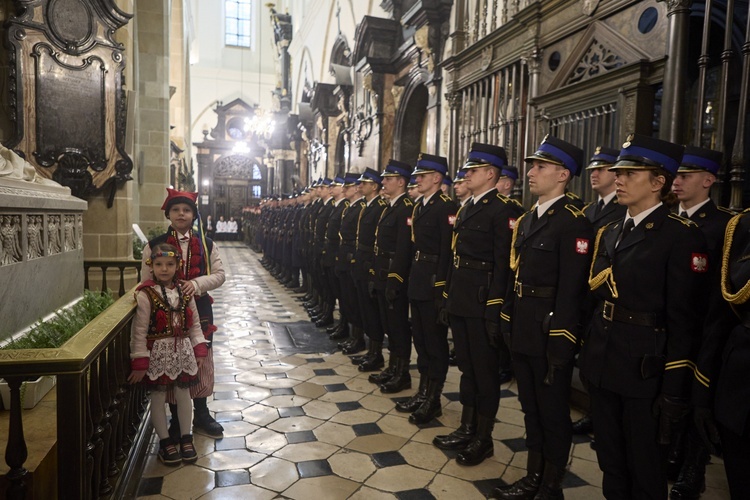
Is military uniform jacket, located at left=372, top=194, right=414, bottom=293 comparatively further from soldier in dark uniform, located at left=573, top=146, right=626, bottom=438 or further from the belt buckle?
the belt buckle

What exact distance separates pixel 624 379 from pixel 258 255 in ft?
51.2

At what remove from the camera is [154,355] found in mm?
2621

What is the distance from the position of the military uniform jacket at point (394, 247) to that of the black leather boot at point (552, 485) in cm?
184

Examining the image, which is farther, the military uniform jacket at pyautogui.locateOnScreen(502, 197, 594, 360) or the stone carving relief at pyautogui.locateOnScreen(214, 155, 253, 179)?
the stone carving relief at pyautogui.locateOnScreen(214, 155, 253, 179)

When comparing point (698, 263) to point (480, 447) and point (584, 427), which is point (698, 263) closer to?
point (480, 447)

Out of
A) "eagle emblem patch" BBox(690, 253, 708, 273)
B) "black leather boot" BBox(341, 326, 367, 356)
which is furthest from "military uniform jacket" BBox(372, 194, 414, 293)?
"eagle emblem patch" BBox(690, 253, 708, 273)

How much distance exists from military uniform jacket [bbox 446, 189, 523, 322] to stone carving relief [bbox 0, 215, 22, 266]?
248cm

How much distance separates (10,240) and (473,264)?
8.53 ft

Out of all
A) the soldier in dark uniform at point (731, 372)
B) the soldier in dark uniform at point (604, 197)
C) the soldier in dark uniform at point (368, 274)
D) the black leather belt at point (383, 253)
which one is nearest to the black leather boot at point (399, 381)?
the soldier in dark uniform at point (368, 274)

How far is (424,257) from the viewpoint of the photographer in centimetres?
359

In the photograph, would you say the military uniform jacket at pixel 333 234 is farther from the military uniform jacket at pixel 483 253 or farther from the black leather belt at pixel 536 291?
the black leather belt at pixel 536 291

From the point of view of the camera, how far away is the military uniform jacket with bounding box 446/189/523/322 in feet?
9.30

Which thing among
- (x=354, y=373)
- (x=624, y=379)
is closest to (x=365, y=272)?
(x=354, y=373)

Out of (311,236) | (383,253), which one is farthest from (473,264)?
(311,236)
